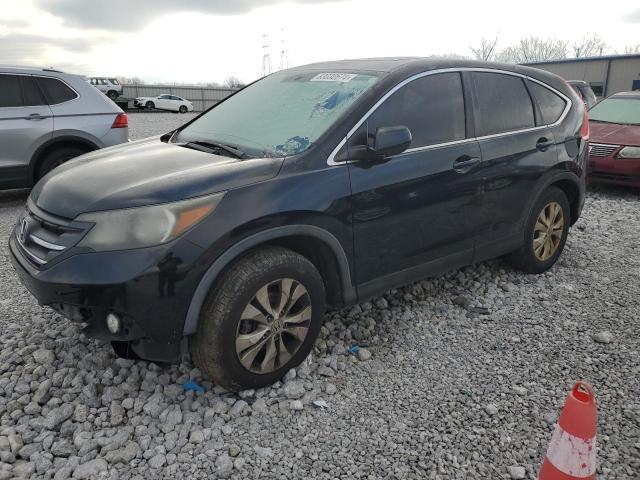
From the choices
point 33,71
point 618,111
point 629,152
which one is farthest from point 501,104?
point 618,111

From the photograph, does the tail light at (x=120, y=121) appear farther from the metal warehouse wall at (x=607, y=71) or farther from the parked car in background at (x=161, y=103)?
the parked car in background at (x=161, y=103)

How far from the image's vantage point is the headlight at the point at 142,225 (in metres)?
2.51

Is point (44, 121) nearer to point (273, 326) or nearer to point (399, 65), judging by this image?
point (399, 65)

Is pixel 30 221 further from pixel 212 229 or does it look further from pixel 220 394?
pixel 220 394

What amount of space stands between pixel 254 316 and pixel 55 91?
5.61 metres

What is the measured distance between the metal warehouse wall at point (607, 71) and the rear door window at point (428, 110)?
27.8 meters

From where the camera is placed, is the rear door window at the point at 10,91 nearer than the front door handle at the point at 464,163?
No

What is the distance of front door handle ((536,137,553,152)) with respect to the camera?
4.17m

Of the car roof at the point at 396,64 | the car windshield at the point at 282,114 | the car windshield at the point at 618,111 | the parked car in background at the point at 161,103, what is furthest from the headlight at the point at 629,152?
the parked car in background at the point at 161,103

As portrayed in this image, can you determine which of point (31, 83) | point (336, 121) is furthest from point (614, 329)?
point (31, 83)

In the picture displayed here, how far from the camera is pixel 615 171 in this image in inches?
304

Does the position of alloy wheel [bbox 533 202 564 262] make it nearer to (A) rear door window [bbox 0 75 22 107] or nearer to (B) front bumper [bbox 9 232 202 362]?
(B) front bumper [bbox 9 232 202 362]

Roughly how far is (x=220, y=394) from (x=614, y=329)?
8.93 ft

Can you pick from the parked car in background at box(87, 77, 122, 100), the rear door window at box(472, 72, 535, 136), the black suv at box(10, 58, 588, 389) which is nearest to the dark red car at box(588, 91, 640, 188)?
the black suv at box(10, 58, 588, 389)
